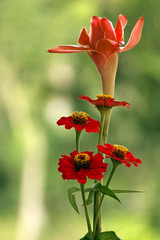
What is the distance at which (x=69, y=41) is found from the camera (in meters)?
3.27

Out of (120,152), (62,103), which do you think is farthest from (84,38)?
(62,103)

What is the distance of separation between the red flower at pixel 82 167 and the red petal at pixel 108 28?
0.13 metres

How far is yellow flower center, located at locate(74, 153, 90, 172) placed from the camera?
395 millimetres

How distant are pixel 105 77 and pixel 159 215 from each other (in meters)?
3.59

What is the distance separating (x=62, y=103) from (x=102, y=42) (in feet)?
10.8

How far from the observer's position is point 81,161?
0.40m

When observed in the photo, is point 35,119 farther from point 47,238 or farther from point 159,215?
point 159,215

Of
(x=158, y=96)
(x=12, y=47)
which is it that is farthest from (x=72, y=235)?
(x=12, y=47)

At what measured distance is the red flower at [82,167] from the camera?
1.26 ft

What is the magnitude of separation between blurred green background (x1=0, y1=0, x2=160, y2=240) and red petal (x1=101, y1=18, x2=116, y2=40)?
2.74 metres

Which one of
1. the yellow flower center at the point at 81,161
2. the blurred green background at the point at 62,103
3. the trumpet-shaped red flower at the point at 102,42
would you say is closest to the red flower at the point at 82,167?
the yellow flower center at the point at 81,161

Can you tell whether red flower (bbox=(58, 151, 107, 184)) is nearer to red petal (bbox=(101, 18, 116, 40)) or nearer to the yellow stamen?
the yellow stamen

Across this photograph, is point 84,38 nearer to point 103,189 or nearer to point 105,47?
point 105,47

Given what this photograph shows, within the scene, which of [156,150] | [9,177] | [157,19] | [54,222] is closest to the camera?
[157,19]
